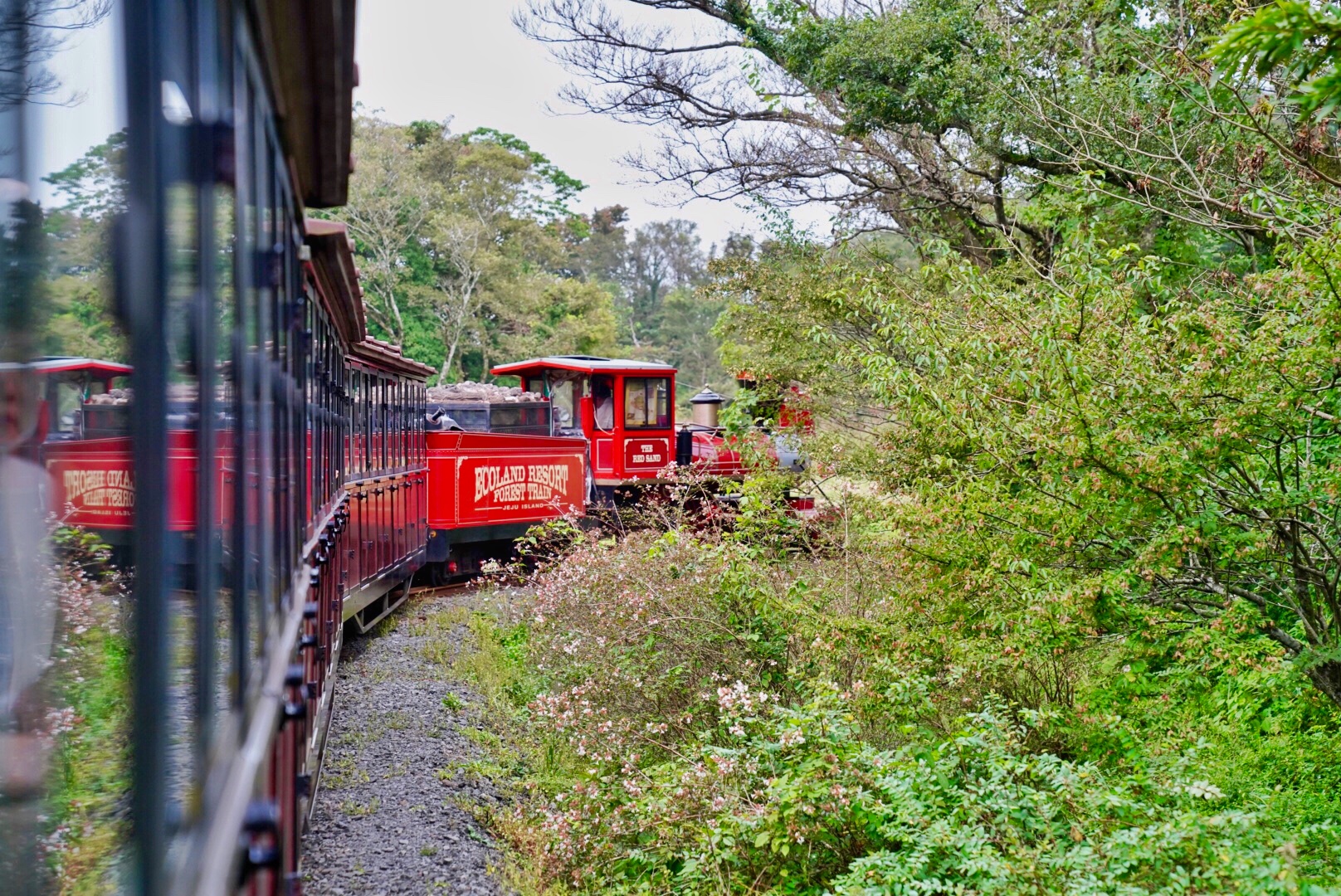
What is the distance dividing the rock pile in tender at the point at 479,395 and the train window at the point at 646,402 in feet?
6.25

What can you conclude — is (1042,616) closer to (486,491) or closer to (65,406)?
(65,406)

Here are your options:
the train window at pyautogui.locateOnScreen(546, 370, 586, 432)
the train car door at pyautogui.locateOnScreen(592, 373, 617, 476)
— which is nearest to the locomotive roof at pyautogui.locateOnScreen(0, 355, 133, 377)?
the train car door at pyautogui.locateOnScreen(592, 373, 617, 476)

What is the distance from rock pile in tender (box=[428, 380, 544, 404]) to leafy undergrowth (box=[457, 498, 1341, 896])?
10629mm

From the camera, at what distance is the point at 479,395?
66.9 ft

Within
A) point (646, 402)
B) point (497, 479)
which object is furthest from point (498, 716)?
point (646, 402)

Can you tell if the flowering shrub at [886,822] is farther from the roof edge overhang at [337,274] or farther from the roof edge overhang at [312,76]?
the roof edge overhang at [312,76]

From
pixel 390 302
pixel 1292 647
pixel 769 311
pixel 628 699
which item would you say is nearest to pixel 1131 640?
pixel 1292 647

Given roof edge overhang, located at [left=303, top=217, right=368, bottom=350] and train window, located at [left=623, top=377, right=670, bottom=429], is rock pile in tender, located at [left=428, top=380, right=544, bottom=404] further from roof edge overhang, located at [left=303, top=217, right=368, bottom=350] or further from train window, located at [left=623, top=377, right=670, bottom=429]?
roof edge overhang, located at [left=303, top=217, right=368, bottom=350]

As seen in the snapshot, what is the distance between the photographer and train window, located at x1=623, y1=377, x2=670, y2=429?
18125mm

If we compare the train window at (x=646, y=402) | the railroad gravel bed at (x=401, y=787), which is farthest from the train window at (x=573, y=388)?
the railroad gravel bed at (x=401, y=787)

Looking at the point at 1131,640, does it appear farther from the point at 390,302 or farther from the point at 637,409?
the point at 390,302

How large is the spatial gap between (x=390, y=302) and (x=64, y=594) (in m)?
36.6

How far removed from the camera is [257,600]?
207cm

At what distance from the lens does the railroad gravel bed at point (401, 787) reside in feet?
16.9
